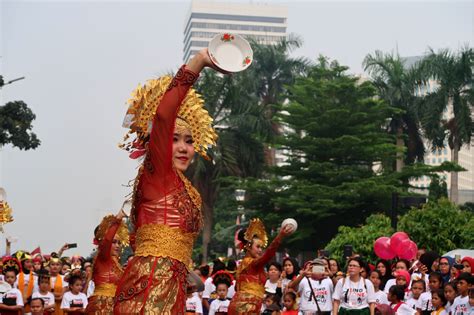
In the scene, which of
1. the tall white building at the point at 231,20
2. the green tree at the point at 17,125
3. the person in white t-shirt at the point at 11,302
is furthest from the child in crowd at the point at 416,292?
the tall white building at the point at 231,20

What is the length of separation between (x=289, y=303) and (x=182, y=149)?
8262 millimetres

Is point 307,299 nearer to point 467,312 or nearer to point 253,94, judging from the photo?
point 467,312

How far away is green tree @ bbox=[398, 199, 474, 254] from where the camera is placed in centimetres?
2155

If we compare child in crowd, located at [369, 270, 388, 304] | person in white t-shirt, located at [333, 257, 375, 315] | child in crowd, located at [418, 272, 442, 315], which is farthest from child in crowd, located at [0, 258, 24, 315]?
child in crowd, located at [418, 272, 442, 315]

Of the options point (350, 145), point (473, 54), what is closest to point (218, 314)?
point (350, 145)

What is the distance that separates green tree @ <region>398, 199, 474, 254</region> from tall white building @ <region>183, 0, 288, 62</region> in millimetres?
143163

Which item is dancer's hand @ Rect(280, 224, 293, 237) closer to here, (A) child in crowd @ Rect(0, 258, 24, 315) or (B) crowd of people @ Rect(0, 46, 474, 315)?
(B) crowd of people @ Rect(0, 46, 474, 315)

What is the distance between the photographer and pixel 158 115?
596 centimetres

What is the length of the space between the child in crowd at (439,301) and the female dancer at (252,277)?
89.7 inches

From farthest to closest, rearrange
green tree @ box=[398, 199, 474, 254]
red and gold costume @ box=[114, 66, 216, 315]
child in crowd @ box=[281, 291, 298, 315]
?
1. green tree @ box=[398, 199, 474, 254]
2. child in crowd @ box=[281, 291, 298, 315]
3. red and gold costume @ box=[114, 66, 216, 315]

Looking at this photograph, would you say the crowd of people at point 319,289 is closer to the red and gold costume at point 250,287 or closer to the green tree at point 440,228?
the red and gold costume at point 250,287

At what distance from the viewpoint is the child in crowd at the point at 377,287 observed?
1395 cm

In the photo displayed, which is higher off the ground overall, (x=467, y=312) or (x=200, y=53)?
(x=200, y=53)

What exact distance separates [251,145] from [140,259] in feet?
112
